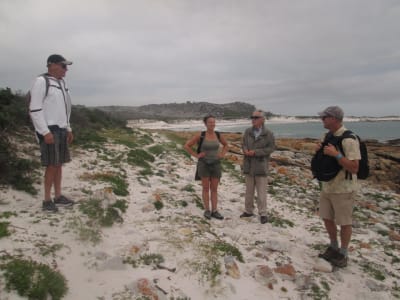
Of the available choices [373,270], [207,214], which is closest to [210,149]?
[207,214]

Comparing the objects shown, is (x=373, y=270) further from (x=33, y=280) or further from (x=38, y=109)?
(x=38, y=109)

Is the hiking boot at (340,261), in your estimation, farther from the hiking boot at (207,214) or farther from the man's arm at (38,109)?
the man's arm at (38,109)

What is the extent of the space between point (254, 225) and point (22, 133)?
23.2 ft

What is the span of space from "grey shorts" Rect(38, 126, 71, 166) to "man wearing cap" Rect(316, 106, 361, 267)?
4229 mm

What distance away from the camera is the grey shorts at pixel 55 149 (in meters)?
4.73

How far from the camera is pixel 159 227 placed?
209 inches

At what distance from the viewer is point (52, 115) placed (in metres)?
4.74

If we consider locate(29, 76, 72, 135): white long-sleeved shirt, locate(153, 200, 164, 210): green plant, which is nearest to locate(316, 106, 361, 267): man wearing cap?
locate(153, 200, 164, 210): green plant

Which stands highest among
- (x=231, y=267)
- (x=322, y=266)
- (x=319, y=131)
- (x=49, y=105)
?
(x=49, y=105)

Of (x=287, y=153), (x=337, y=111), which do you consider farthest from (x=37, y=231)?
(x=287, y=153)

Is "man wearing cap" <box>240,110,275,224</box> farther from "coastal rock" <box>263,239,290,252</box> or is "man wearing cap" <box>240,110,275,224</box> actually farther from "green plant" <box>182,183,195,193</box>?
"green plant" <box>182,183,195,193</box>

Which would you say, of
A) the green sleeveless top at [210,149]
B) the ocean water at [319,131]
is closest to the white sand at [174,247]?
the green sleeveless top at [210,149]

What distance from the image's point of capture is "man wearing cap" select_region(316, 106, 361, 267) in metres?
4.21

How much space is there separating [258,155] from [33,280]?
4404 millimetres
